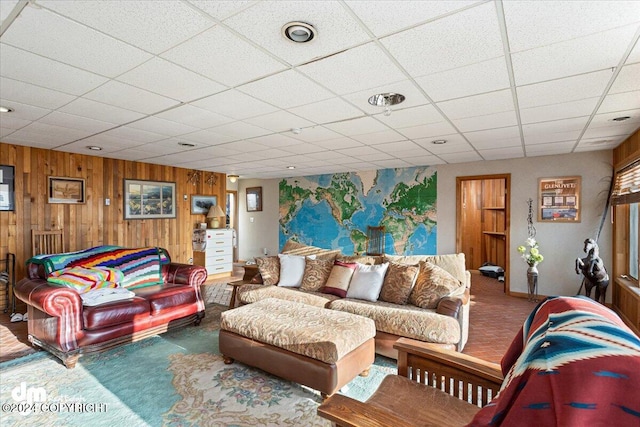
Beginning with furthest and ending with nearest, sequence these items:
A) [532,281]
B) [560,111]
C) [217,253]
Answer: [217,253], [532,281], [560,111]

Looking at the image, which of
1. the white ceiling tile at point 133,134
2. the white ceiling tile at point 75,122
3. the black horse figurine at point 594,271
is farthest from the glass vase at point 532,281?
the white ceiling tile at point 75,122

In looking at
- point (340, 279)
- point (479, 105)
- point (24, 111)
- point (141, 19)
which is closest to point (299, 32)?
point (141, 19)

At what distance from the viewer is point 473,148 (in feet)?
15.4

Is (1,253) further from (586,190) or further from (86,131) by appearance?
(586,190)

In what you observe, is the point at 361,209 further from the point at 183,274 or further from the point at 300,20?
the point at 300,20

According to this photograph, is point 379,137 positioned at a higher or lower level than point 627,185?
higher

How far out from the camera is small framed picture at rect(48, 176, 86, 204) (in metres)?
4.85

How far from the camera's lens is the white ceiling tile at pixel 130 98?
2475 millimetres

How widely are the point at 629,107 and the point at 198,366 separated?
4.42 m

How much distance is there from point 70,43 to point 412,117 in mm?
2707

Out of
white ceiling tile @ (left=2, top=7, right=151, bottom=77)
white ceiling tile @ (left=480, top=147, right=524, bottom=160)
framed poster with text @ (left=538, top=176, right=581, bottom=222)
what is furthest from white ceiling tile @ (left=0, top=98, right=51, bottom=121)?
framed poster with text @ (left=538, top=176, right=581, bottom=222)

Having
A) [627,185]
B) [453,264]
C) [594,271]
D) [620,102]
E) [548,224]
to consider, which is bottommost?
[594,271]

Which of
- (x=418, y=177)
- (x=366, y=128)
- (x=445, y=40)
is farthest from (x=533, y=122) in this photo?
(x=418, y=177)

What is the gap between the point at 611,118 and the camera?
125 inches
